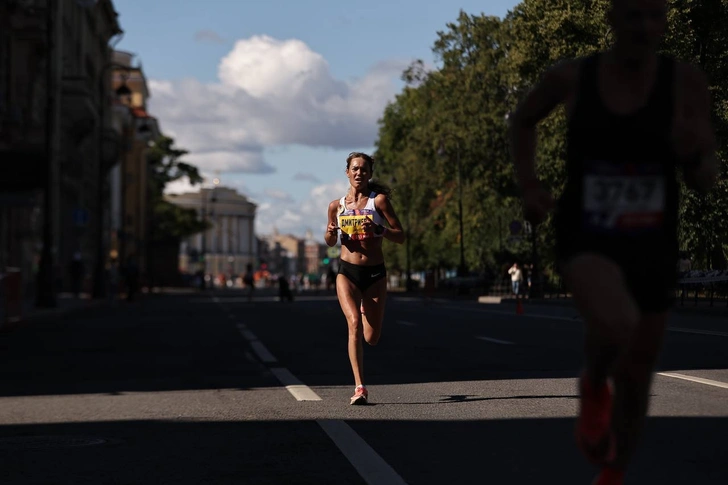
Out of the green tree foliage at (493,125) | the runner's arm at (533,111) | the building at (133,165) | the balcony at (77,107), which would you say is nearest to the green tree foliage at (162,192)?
the building at (133,165)

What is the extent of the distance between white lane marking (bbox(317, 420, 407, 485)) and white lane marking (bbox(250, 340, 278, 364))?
292 inches

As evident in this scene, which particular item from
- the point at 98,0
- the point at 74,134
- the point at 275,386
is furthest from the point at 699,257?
the point at 98,0

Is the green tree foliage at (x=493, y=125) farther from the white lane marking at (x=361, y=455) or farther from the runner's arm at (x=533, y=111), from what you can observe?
the runner's arm at (x=533, y=111)

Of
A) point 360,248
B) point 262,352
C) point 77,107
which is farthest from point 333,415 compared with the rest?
point 77,107

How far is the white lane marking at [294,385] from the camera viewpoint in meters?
11.9

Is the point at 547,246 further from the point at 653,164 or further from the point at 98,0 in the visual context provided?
the point at 653,164

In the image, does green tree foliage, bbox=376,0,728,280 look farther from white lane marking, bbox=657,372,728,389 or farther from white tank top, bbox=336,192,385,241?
white tank top, bbox=336,192,385,241

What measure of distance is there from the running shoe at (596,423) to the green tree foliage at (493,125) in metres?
36.8

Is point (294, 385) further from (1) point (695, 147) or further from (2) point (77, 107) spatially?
(2) point (77, 107)

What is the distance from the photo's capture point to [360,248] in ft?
36.3

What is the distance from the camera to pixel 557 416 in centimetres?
997

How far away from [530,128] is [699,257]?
4367cm

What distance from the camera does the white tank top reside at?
11.0 metres

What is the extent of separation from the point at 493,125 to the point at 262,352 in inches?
1975
